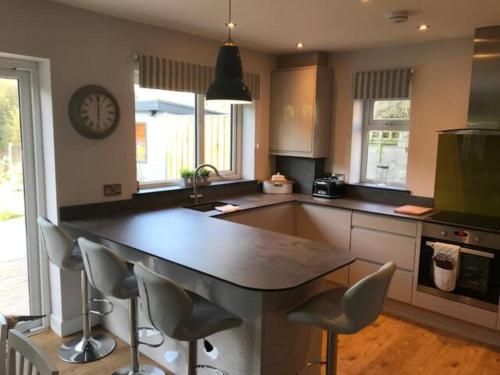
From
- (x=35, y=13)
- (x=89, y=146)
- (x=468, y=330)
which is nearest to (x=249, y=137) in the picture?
(x=89, y=146)

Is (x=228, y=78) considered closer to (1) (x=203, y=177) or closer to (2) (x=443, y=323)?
(1) (x=203, y=177)

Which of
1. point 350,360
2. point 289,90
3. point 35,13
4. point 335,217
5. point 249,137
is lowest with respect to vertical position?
point 350,360

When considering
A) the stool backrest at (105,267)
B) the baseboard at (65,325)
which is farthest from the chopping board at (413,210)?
the baseboard at (65,325)

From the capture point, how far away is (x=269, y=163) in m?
4.73

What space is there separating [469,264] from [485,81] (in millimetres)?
1413

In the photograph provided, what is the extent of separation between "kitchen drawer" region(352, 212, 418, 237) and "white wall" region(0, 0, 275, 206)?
6.65 feet

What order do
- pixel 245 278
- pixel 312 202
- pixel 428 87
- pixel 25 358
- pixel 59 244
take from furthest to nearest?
1. pixel 312 202
2. pixel 428 87
3. pixel 59 244
4. pixel 245 278
5. pixel 25 358

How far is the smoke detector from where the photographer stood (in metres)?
2.84

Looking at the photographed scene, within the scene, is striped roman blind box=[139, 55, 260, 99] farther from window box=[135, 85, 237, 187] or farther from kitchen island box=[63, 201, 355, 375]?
kitchen island box=[63, 201, 355, 375]

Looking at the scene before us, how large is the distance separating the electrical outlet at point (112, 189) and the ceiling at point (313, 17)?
1310mm

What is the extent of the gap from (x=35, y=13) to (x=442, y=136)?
3.39m

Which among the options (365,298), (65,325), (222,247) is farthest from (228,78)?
(65,325)

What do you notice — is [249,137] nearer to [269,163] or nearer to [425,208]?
[269,163]

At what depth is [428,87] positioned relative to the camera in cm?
377
